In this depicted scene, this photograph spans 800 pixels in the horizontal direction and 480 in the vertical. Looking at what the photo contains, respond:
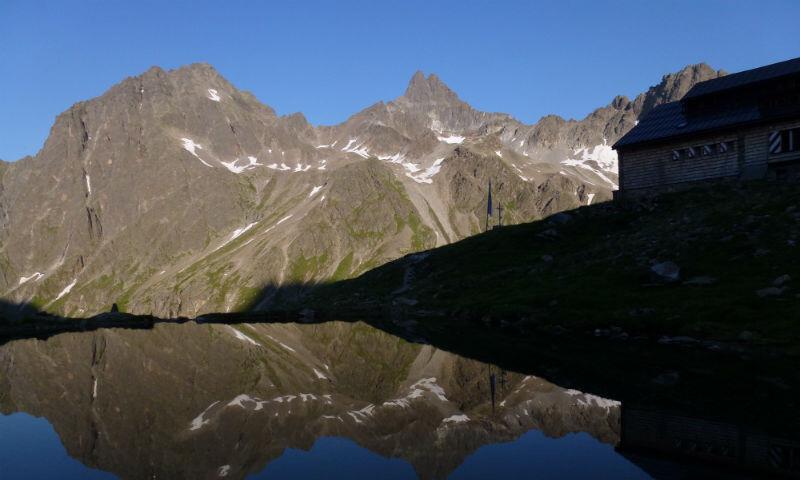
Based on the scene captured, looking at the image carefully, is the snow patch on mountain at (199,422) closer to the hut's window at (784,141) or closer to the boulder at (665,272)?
the boulder at (665,272)

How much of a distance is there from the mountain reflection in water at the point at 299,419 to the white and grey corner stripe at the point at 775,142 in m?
45.7

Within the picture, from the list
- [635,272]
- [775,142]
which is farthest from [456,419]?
[775,142]

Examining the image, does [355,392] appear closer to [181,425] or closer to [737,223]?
[181,425]

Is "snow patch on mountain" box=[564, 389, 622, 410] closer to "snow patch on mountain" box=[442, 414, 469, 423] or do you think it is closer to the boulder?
"snow patch on mountain" box=[442, 414, 469, 423]

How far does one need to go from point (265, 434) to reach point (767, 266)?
37.1m

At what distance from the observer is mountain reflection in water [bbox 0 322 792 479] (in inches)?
592

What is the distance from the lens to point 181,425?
60.2 ft

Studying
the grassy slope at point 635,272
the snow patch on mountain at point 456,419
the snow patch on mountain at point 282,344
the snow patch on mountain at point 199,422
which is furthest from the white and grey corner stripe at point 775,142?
the snow patch on mountain at point 199,422

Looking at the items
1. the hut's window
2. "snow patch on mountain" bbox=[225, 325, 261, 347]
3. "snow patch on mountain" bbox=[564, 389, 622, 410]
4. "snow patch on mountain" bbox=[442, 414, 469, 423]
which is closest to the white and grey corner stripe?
the hut's window

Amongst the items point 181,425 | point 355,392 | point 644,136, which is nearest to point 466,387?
point 355,392

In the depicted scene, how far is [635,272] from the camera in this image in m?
46.6

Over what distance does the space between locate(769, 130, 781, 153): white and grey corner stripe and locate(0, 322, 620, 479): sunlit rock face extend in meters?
44.9

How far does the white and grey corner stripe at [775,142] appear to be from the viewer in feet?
188

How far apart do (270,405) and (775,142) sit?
5737 centimetres
